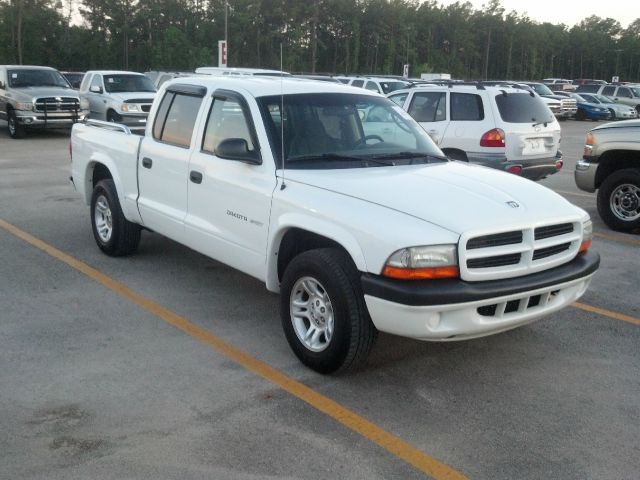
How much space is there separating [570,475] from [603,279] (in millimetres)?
3797

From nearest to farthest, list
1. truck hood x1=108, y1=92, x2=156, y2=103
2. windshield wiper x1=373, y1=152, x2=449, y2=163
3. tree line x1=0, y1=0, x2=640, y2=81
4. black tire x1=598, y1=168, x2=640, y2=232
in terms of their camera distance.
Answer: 1. windshield wiper x1=373, y1=152, x2=449, y2=163
2. black tire x1=598, y1=168, x2=640, y2=232
3. truck hood x1=108, y1=92, x2=156, y2=103
4. tree line x1=0, y1=0, x2=640, y2=81

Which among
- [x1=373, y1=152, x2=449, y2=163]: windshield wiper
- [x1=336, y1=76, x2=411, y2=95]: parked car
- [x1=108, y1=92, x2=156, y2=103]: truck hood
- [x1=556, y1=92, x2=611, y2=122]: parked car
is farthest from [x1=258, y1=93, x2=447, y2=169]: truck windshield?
[x1=556, y1=92, x2=611, y2=122]: parked car

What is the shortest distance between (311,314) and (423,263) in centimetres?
92

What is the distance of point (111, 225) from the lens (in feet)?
23.3

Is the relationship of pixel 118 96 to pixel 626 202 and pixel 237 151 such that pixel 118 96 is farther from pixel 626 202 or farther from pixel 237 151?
pixel 237 151

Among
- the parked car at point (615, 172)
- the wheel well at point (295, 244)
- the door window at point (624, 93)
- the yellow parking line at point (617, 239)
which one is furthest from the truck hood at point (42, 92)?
the door window at point (624, 93)

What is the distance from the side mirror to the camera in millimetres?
4918

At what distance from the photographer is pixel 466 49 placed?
4237 inches

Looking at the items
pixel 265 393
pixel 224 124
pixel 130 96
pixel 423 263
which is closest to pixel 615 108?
pixel 130 96

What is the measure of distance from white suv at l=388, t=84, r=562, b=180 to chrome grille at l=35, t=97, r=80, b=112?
11804mm

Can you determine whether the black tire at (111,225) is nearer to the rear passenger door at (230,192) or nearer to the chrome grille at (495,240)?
the rear passenger door at (230,192)

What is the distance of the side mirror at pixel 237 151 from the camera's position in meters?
4.92

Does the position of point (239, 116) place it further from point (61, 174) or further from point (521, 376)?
point (61, 174)

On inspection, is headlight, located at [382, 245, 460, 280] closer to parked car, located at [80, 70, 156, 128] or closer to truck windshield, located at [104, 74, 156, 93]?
parked car, located at [80, 70, 156, 128]
